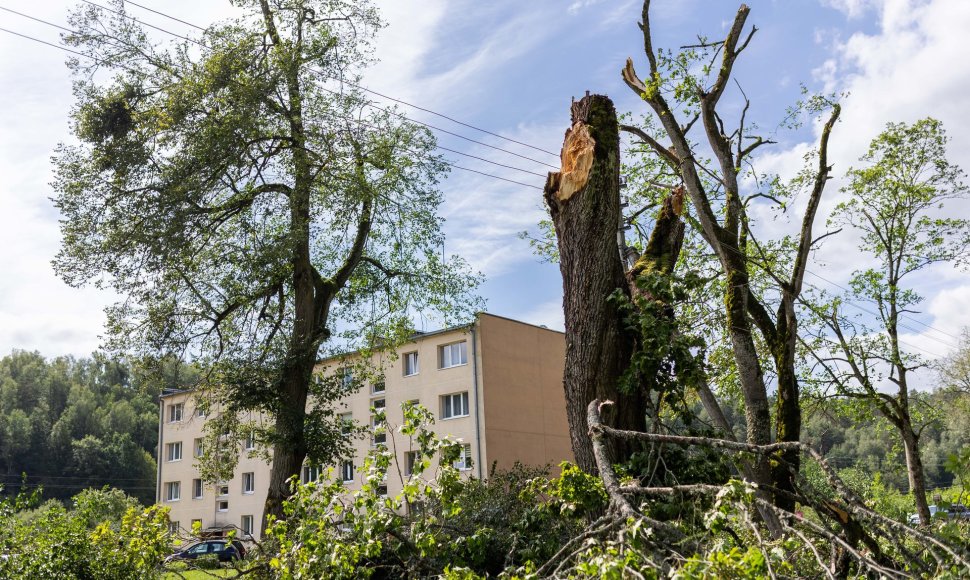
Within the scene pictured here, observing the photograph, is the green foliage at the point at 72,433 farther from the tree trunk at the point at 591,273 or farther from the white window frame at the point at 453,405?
the tree trunk at the point at 591,273

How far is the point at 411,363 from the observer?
39.6 m

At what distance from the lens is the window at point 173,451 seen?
53.3 meters

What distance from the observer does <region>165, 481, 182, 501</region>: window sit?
52.1 metres

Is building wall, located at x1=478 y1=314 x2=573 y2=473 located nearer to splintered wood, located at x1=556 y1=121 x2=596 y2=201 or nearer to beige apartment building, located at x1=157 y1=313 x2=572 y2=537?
beige apartment building, located at x1=157 y1=313 x2=572 y2=537

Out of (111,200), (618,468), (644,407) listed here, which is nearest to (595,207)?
(644,407)

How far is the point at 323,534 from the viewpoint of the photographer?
4641 mm

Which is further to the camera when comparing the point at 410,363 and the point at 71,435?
the point at 71,435

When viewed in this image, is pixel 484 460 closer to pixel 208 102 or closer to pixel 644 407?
pixel 208 102

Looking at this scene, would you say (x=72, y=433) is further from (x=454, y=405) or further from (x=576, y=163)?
(x=576, y=163)

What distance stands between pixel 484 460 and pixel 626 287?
28.9 metres

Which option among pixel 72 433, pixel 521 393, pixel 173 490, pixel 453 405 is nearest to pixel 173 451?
pixel 173 490

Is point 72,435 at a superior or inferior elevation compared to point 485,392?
superior

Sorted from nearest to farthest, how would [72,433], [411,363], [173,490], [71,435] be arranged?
1. [411,363]
2. [173,490]
3. [71,435]
4. [72,433]

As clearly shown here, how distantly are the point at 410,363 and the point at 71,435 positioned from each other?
2222 inches
